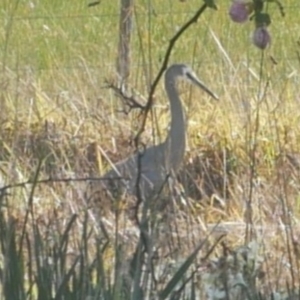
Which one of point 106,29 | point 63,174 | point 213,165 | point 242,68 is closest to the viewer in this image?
point 63,174

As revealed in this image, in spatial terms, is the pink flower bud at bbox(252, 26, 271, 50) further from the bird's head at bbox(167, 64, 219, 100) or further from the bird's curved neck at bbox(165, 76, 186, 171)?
the bird's head at bbox(167, 64, 219, 100)

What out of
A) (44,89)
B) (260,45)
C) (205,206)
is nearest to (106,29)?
(44,89)

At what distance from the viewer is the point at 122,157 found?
6098 millimetres

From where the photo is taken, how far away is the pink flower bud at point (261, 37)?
284 cm

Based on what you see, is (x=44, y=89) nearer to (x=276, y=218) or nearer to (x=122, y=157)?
(x=122, y=157)

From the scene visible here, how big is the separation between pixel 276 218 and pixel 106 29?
4851 mm

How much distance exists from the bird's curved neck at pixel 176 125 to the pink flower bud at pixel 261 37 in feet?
8.28

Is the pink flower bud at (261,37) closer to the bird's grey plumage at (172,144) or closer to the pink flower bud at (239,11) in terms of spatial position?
the pink flower bud at (239,11)

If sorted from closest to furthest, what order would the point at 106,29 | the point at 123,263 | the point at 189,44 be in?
the point at 123,263 < the point at 189,44 < the point at 106,29

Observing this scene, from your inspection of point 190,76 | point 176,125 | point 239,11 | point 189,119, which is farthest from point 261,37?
point 189,119

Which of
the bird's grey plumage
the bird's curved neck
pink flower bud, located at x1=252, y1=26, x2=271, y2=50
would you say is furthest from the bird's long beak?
pink flower bud, located at x1=252, y1=26, x2=271, y2=50

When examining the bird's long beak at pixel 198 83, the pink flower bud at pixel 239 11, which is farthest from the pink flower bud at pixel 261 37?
the bird's long beak at pixel 198 83

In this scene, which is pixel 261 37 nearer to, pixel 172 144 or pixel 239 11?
pixel 239 11

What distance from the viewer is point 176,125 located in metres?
5.80
